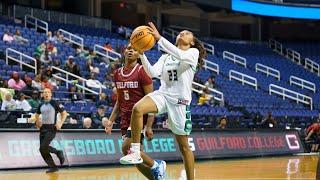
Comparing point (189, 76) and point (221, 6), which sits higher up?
point (221, 6)

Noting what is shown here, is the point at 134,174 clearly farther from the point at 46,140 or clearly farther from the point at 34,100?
the point at 34,100

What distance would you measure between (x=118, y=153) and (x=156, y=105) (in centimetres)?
798

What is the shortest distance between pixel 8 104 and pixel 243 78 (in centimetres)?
1696

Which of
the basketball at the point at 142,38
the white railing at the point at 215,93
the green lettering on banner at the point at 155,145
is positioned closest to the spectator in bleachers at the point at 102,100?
the green lettering on banner at the point at 155,145

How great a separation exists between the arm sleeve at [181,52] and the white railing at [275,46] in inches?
1222

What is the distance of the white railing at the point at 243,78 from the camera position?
30094 millimetres

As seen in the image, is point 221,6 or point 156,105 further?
point 221,6

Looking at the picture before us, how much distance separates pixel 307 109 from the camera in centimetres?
3016

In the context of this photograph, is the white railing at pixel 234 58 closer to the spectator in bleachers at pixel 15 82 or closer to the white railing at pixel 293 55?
the white railing at pixel 293 55

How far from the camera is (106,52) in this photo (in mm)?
25406

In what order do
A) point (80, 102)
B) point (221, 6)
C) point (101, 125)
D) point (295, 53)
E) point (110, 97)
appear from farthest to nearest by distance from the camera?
1. point (295, 53)
2. point (221, 6)
3. point (110, 97)
4. point (80, 102)
5. point (101, 125)

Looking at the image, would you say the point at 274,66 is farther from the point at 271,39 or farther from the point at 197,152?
the point at 197,152

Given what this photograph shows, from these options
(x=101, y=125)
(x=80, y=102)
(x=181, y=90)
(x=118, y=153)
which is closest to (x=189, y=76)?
(x=181, y=90)

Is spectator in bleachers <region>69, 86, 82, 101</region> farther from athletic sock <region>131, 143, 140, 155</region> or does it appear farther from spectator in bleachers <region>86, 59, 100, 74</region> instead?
athletic sock <region>131, 143, 140, 155</region>
